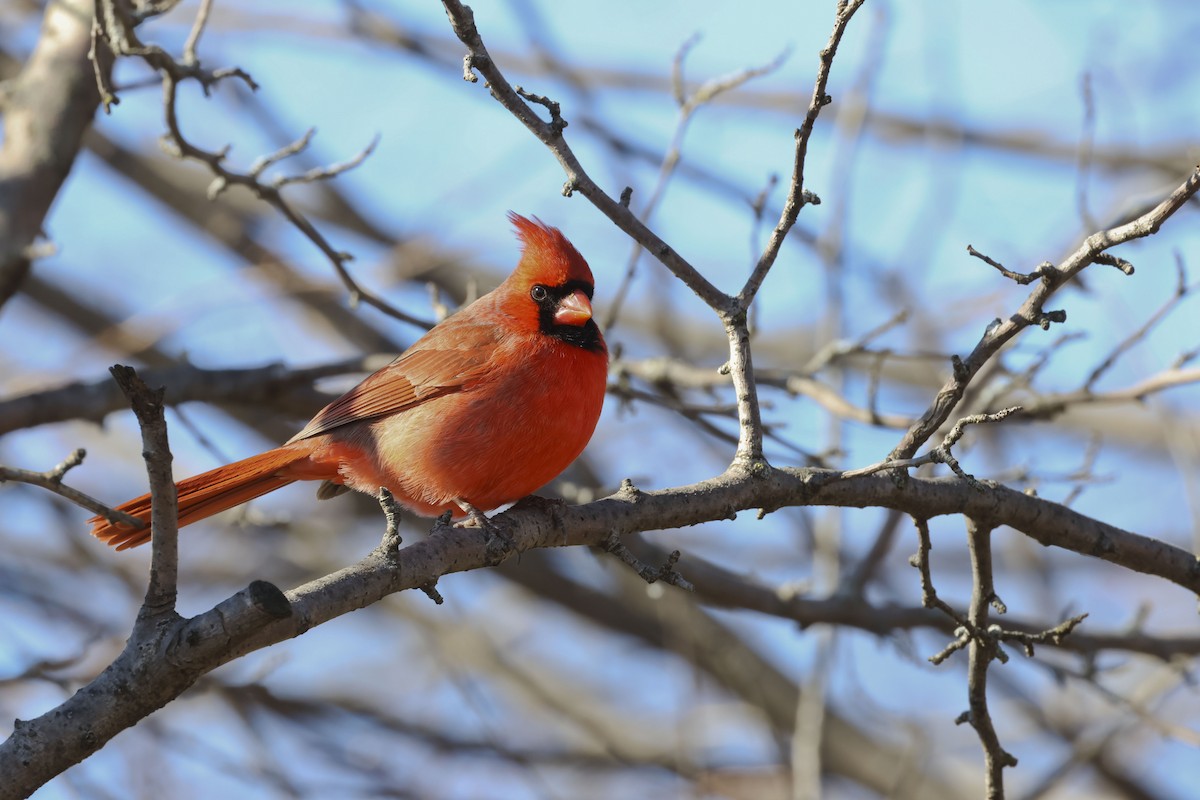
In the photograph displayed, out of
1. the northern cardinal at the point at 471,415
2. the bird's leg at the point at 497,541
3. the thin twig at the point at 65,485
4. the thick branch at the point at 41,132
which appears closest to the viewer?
the thin twig at the point at 65,485

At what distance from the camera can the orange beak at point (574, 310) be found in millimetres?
3730

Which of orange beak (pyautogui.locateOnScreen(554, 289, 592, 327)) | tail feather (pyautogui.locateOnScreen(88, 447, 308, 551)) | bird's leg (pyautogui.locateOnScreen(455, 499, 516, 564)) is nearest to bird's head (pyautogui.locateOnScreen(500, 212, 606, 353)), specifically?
orange beak (pyautogui.locateOnScreen(554, 289, 592, 327))

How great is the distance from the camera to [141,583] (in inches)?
225

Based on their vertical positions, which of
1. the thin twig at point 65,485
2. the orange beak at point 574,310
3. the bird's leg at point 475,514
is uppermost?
the orange beak at point 574,310

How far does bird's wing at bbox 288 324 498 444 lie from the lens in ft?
12.3

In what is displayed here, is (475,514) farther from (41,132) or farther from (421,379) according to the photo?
(41,132)

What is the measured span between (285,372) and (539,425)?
49.2 inches

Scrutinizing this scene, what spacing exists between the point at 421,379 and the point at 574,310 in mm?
501

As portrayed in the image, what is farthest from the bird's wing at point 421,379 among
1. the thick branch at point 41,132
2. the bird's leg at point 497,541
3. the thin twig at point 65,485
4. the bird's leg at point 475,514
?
the thin twig at point 65,485

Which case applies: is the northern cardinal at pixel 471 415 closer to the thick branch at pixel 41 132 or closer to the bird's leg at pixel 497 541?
the bird's leg at pixel 497 541

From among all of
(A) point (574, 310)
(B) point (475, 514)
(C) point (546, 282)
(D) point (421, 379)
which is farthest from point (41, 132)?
(B) point (475, 514)

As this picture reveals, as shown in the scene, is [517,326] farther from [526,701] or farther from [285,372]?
[526,701]

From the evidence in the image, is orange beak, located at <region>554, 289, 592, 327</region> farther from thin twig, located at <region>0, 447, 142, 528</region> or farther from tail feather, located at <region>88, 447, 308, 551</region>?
thin twig, located at <region>0, 447, 142, 528</region>

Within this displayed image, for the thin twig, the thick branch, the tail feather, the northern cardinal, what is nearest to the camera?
the thin twig
